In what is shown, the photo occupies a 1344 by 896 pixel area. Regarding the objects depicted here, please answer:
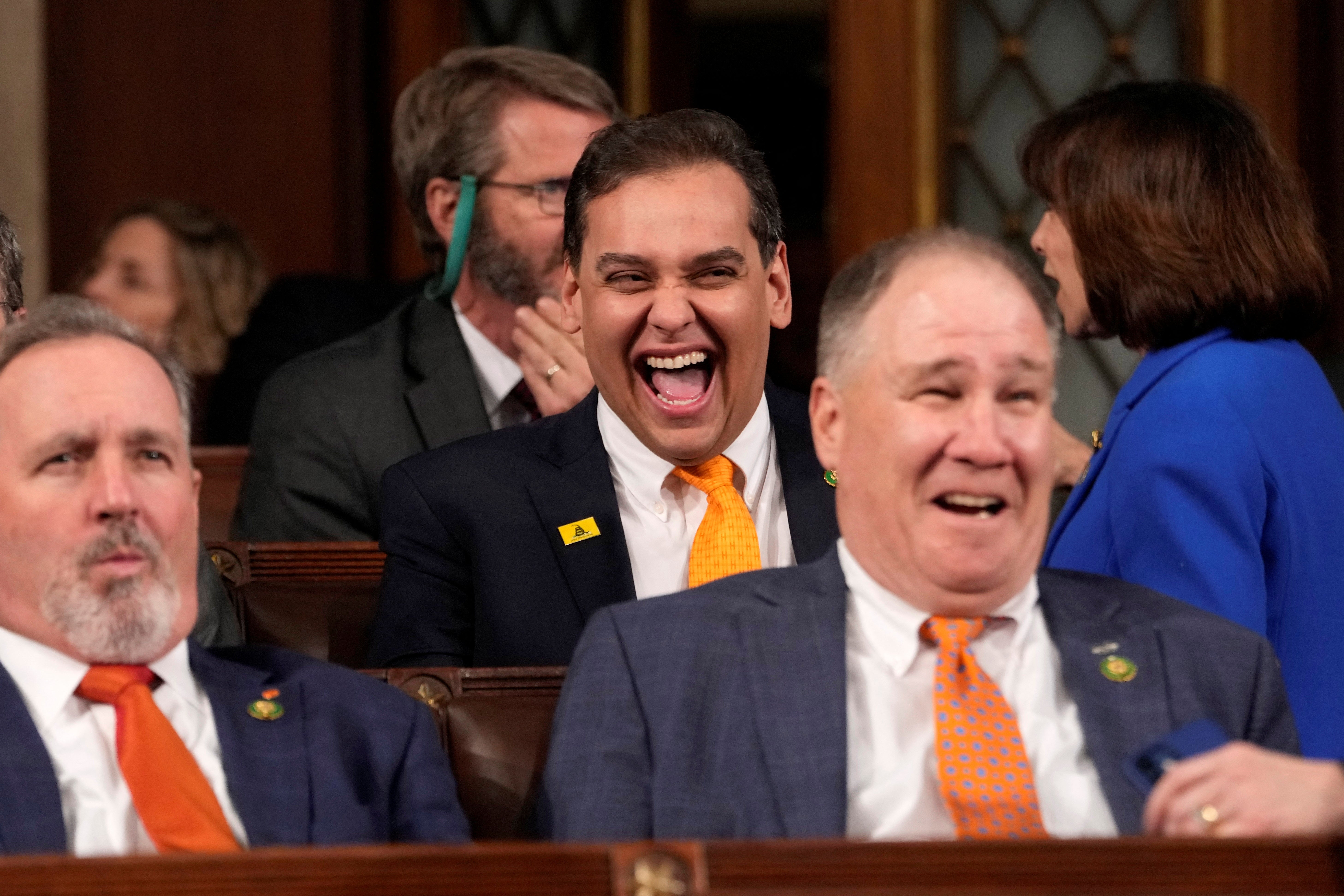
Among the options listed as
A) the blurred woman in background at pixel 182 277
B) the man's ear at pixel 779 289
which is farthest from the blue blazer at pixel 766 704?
the blurred woman in background at pixel 182 277

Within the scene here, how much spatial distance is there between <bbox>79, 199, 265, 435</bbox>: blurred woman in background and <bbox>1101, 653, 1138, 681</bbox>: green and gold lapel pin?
3.02 metres

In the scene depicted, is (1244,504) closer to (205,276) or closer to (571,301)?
(571,301)

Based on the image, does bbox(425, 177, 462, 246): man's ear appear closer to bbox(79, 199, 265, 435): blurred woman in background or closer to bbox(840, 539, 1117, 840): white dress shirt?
bbox(79, 199, 265, 435): blurred woman in background

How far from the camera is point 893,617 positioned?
1874mm

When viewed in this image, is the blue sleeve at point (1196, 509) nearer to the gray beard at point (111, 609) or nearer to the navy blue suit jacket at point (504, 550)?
the navy blue suit jacket at point (504, 550)

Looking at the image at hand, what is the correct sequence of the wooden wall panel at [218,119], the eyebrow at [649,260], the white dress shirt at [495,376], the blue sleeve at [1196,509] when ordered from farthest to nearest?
1. the wooden wall panel at [218,119]
2. the white dress shirt at [495,376]
3. the eyebrow at [649,260]
4. the blue sleeve at [1196,509]

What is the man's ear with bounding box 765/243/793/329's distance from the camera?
2.55 metres

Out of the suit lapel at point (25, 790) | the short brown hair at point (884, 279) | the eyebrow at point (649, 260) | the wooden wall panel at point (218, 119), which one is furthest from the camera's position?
the wooden wall panel at point (218, 119)

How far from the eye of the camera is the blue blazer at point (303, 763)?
1.70 meters

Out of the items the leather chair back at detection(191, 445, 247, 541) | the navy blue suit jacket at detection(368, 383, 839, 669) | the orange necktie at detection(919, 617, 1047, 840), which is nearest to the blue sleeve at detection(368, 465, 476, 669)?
the navy blue suit jacket at detection(368, 383, 839, 669)

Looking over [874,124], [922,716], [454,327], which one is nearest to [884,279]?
[922,716]

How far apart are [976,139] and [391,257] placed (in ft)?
5.20

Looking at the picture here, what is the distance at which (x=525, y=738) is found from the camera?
6.60ft

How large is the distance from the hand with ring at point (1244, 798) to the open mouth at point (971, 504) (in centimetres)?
36
